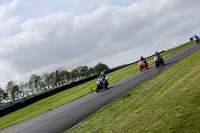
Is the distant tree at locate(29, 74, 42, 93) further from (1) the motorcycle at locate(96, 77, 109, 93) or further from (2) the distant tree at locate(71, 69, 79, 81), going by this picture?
(1) the motorcycle at locate(96, 77, 109, 93)

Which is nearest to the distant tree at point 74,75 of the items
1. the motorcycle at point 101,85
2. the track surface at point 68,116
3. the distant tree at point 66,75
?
the distant tree at point 66,75

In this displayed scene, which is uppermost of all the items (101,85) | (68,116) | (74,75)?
(101,85)

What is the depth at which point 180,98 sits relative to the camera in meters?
5.70

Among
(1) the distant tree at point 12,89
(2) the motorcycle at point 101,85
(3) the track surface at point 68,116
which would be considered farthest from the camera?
(1) the distant tree at point 12,89

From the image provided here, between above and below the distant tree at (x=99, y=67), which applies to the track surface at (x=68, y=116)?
below

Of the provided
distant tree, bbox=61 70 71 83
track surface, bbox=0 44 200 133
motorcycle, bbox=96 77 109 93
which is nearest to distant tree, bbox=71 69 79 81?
distant tree, bbox=61 70 71 83

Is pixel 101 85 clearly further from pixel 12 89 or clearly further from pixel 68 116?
pixel 12 89

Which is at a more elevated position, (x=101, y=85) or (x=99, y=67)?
(x=99, y=67)

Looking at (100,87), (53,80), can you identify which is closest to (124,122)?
(100,87)

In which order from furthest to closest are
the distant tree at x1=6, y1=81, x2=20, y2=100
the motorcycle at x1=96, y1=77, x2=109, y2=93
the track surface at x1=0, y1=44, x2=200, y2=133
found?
the distant tree at x1=6, y1=81, x2=20, y2=100 < the motorcycle at x1=96, y1=77, x2=109, y2=93 < the track surface at x1=0, y1=44, x2=200, y2=133

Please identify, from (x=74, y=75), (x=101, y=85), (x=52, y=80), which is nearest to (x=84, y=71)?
(x=74, y=75)

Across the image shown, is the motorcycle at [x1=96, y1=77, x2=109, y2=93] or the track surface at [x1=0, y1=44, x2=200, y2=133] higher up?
the motorcycle at [x1=96, y1=77, x2=109, y2=93]

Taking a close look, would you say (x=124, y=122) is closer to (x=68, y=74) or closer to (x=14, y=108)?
(x=14, y=108)

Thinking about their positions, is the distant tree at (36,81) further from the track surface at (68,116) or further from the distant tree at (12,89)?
the track surface at (68,116)
